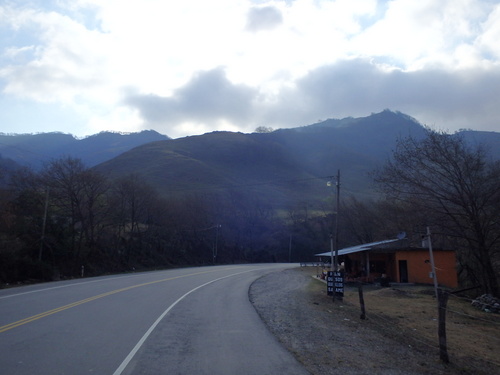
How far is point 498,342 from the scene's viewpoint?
14.0 metres

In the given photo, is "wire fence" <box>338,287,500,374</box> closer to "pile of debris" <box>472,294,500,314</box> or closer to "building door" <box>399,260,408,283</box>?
"pile of debris" <box>472,294,500,314</box>

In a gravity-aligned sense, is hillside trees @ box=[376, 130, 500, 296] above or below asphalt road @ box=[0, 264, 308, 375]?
above

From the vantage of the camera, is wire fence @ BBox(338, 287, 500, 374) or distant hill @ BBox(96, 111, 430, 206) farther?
distant hill @ BBox(96, 111, 430, 206)

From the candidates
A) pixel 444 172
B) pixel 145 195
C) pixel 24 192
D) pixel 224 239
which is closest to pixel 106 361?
pixel 444 172

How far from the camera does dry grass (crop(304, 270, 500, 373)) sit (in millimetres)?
10531

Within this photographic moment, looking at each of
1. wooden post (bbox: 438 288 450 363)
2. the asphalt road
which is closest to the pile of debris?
the asphalt road

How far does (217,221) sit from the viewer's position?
85938 millimetres

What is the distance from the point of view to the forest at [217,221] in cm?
2205

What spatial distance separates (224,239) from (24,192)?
162ft

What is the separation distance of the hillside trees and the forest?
0.05 metres

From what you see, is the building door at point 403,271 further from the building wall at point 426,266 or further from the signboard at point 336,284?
the signboard at point 336,284

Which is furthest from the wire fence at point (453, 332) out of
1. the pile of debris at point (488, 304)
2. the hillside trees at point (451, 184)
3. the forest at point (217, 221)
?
the hillside trees at point (451, 184)

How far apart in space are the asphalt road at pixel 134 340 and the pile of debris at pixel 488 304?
42.9 feet

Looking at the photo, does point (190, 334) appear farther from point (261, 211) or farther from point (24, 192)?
point (261, 211)
